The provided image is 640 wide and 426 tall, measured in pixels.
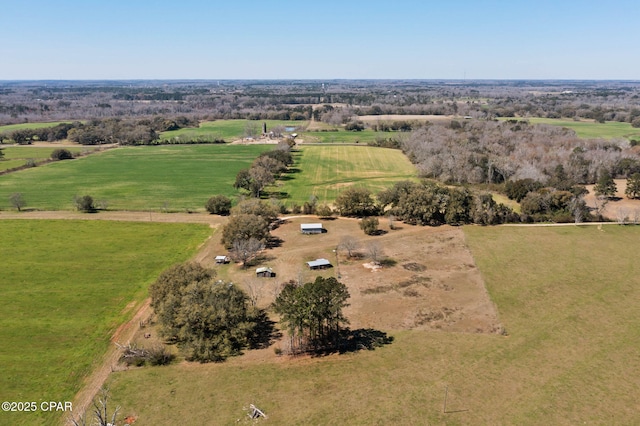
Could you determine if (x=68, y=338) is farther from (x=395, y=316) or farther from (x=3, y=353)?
(x=395, y=316)

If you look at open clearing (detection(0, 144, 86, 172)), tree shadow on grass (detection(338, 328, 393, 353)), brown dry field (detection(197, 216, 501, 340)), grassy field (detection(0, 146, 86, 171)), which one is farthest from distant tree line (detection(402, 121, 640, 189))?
grassy field (detection(0, 146, 86, 171))

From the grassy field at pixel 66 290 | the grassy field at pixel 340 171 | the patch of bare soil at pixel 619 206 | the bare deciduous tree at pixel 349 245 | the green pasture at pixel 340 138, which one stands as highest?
the green pasture at pixel 340 138

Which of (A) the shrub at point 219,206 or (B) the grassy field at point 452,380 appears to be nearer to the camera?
(B) the grassy field at point 452,380

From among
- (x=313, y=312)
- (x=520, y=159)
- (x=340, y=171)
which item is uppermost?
(x=520, y=159)

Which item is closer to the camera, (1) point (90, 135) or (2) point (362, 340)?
(2) point (362, 340)

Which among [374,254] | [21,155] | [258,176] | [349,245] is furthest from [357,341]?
[21,155]

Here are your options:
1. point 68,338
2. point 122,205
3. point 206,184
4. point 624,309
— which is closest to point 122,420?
point 68,338

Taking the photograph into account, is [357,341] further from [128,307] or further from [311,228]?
[311,228]

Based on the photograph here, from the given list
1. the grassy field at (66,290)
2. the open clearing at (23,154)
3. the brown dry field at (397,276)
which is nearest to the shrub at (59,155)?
the open clearing at (23,154)

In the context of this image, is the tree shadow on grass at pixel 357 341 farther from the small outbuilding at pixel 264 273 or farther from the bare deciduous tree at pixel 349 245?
the bare deciduous tree at pixel 349 245
